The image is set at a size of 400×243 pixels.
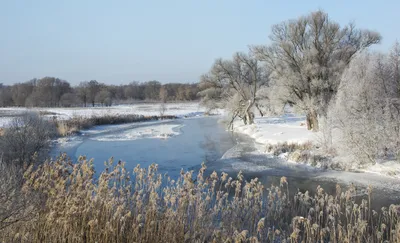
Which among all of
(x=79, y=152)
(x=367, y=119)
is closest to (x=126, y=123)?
(x=79, y=152)

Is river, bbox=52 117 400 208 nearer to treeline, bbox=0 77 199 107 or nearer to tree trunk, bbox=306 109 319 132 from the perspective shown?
tree trunk, bbox=306 109 319 132

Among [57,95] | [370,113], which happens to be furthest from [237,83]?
[57,95]

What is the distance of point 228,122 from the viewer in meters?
35.0

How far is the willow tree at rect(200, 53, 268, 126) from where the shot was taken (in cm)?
3662

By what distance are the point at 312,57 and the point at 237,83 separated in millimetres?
14882

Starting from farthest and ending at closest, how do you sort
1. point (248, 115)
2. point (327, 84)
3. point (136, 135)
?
point (248, 115) < point (136, 135) < point (327, 84)

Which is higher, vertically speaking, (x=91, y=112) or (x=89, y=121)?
(x=91, y=112)

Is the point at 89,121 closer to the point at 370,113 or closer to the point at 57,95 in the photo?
the point at 370,113

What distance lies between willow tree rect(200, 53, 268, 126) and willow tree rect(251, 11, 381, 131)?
9997mm

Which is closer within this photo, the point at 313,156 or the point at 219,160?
the point at 313,156

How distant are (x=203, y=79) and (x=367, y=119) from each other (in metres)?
27.0

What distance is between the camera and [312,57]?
24453 mm

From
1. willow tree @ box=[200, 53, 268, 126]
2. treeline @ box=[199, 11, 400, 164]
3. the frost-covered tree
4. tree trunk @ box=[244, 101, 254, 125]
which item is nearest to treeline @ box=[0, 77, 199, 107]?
willow tree @ box=[200, 53, 268, 126]

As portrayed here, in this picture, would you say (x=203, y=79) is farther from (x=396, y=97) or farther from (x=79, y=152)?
(x=396, y=97)
